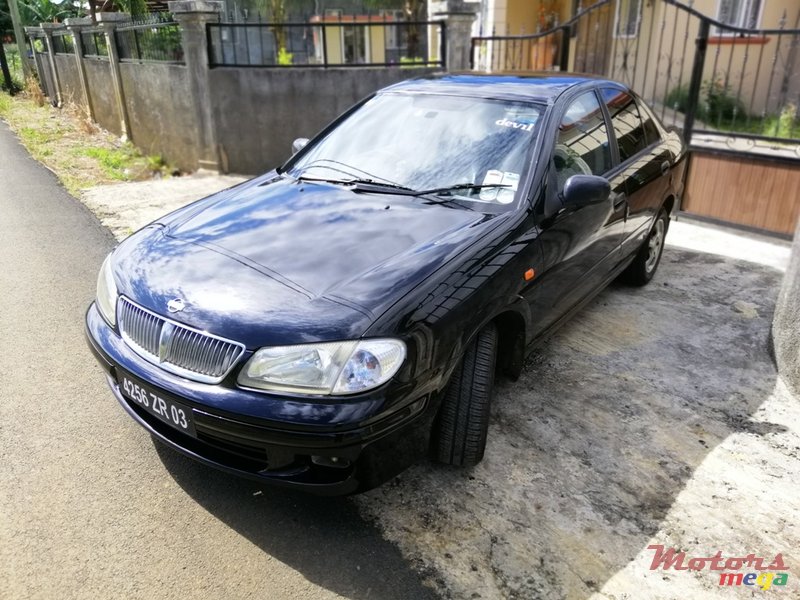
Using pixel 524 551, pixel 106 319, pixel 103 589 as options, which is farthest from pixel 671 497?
pixel 106 319

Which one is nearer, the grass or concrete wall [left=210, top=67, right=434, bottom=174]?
concrete wall [left=210, top=67, right=434, bottom=174]

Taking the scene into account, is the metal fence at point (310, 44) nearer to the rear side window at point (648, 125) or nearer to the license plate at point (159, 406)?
the rear side window at point (648, 125)

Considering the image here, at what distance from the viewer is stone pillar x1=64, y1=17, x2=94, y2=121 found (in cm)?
1289

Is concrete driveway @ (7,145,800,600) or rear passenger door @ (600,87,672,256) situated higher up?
rear passenger door @ (600,87,672,256)

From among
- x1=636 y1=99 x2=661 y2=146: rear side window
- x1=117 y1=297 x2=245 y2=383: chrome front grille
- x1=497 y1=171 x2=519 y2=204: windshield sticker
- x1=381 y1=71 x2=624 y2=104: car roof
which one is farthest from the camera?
x1=636 y1=99 x2=661 y2=146: rear side window

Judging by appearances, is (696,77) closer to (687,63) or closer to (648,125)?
(648,125)

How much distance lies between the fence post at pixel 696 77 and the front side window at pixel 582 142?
9.95ft

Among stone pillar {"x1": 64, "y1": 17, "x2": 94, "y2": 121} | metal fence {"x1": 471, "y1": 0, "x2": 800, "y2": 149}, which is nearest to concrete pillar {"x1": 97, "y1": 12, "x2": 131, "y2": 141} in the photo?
stone pillar {"x1": 64, "y1": 17, "x2": 94, "y2": 121}

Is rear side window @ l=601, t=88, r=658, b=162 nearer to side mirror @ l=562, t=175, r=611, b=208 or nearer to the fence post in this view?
side mirror @ l=562, t=175, r=611, b=208

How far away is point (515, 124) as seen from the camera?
3279mm

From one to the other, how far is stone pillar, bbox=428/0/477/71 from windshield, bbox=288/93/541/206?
15.5 ft

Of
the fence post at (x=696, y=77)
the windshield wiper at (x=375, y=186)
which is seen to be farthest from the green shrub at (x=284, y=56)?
the windshield wiper at (x=375, y=186)

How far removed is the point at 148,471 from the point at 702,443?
8.64 ft

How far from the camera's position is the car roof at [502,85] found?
3457mm
